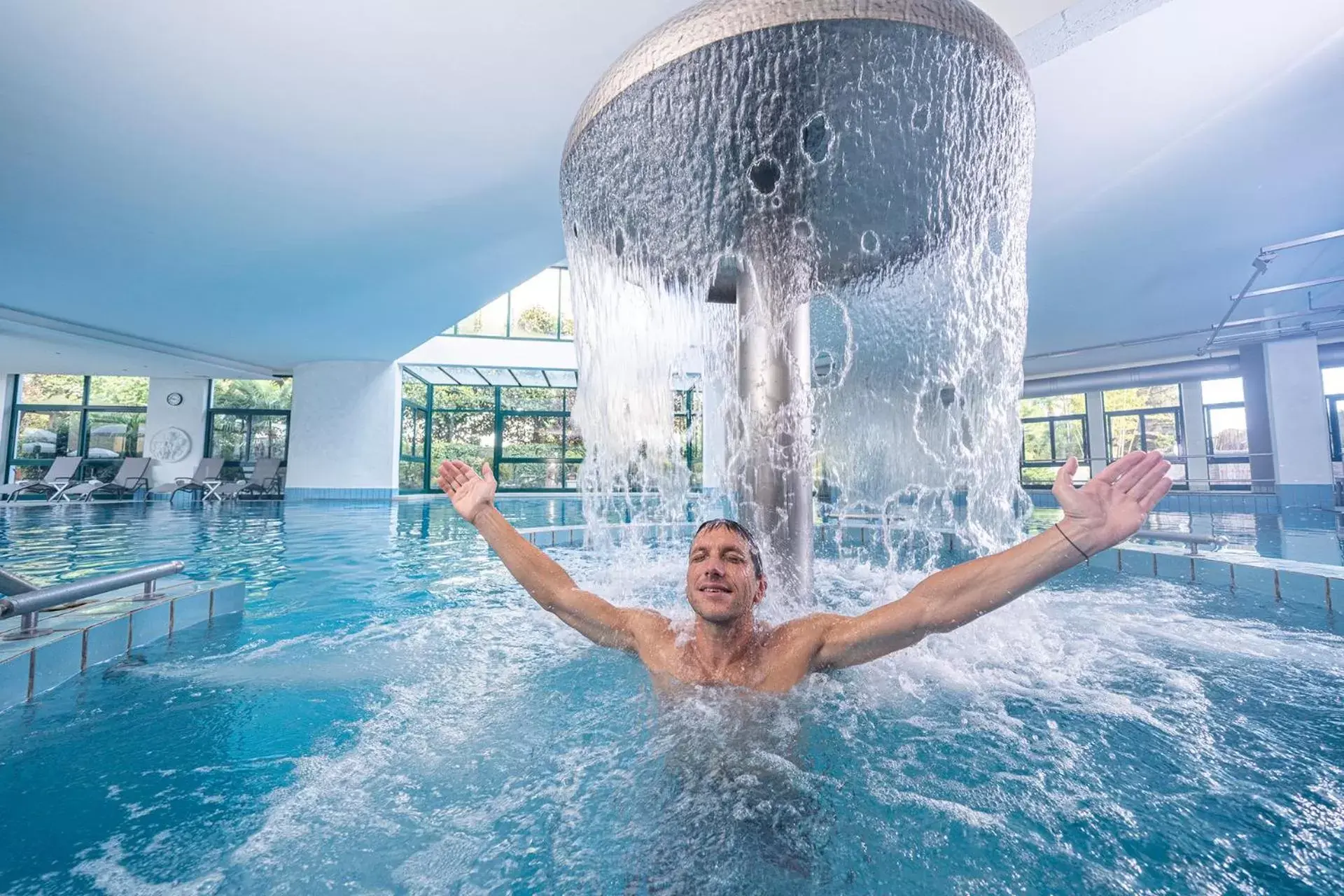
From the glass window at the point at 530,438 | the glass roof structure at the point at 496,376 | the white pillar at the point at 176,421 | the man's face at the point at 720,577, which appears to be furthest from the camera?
the glass window at the point at 530,438

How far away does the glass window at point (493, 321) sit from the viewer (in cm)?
1633

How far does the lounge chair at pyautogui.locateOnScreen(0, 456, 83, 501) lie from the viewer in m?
13.5

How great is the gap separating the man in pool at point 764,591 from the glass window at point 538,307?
15.8 m

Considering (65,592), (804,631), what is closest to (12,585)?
(65,592)

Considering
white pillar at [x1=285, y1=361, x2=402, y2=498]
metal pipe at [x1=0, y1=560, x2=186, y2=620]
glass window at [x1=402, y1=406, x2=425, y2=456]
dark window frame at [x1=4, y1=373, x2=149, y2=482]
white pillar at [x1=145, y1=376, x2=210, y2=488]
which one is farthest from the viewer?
glass window at [x1=402, y1=406, x2=425, y2=456]

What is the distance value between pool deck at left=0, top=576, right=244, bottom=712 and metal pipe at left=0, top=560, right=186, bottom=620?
16 centimetres

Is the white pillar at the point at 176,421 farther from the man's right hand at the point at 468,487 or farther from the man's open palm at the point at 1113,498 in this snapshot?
the man's open palm at the point at 1113,498

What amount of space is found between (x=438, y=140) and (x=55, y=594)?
14.0 feet

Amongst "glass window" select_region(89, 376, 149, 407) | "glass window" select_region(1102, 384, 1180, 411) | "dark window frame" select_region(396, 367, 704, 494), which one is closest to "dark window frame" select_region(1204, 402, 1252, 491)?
"glass window" select_region(1102, 384, 1180, 411)

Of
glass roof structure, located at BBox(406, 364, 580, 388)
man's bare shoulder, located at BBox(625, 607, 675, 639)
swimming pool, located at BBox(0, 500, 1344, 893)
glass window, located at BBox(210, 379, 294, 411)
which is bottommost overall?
swimming pool, located at BBox(0, 500, 1344, 893)

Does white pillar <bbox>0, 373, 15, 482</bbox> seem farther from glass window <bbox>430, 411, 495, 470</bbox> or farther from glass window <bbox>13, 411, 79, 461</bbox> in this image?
glass window <bbox>430, 411, 495, 470</bbox>

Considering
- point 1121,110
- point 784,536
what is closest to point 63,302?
point 784,536

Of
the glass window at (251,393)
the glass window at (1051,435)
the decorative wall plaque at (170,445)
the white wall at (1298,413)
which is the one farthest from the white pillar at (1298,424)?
the decorative wall plaque at (170,445)

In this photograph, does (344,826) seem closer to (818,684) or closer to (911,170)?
(818,684)
